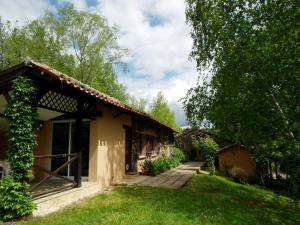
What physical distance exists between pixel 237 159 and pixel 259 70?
46.9ft

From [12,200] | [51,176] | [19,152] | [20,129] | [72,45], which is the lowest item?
[12,200]

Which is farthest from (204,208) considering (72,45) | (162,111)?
(162,111)

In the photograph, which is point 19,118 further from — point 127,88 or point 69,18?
point 127,88

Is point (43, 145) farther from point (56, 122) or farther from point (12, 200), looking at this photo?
point (12, 200)

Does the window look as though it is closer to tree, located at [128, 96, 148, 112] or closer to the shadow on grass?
the shadow on grass

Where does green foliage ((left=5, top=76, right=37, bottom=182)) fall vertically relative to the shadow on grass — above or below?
above

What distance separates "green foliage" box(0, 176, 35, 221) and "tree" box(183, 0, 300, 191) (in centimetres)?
743

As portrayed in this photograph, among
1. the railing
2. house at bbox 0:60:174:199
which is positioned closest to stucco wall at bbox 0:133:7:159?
house at bbox 0:60:174:199

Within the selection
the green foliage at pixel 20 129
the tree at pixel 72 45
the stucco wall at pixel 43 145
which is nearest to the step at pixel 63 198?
the green foliage at pixel 20 129

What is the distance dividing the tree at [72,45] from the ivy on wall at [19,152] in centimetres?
1750

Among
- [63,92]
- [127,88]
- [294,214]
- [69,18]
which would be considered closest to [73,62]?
[69,18]

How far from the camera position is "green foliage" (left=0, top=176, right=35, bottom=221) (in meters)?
5.62

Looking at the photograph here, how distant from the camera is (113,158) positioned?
34.9 feet

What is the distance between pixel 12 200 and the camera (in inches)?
223
